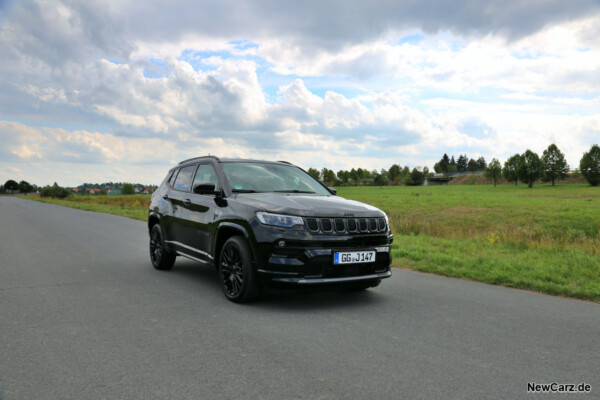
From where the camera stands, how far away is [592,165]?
79.1 m

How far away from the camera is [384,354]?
147 inches

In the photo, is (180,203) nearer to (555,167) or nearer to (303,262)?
(303,262)

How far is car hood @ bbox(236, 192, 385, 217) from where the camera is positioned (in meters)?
5.06

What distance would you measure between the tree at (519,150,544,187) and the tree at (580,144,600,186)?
22.4ft

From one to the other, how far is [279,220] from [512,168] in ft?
306

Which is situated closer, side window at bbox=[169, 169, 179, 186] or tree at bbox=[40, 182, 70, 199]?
side window at bbox=[169, 169, 179, 186]

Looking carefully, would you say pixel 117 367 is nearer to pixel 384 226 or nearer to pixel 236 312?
pixel 236 312

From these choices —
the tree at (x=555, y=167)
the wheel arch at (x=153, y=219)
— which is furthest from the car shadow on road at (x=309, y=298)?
the tree at (x=555, y=167)

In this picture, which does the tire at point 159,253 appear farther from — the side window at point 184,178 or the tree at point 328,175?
the tree at point 328,175

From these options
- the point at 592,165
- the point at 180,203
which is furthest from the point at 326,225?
the point at 592,165

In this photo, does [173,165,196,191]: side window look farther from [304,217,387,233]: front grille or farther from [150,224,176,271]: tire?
[304,217,387,233]: front grille

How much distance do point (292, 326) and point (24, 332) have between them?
2544mm

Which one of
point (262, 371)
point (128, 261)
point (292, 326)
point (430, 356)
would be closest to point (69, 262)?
point (128, 261)

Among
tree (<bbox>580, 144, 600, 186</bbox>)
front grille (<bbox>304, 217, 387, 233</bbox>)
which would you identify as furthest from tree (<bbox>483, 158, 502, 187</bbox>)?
front grille (<bbox>304, 217, 387, 233</bbox>)
